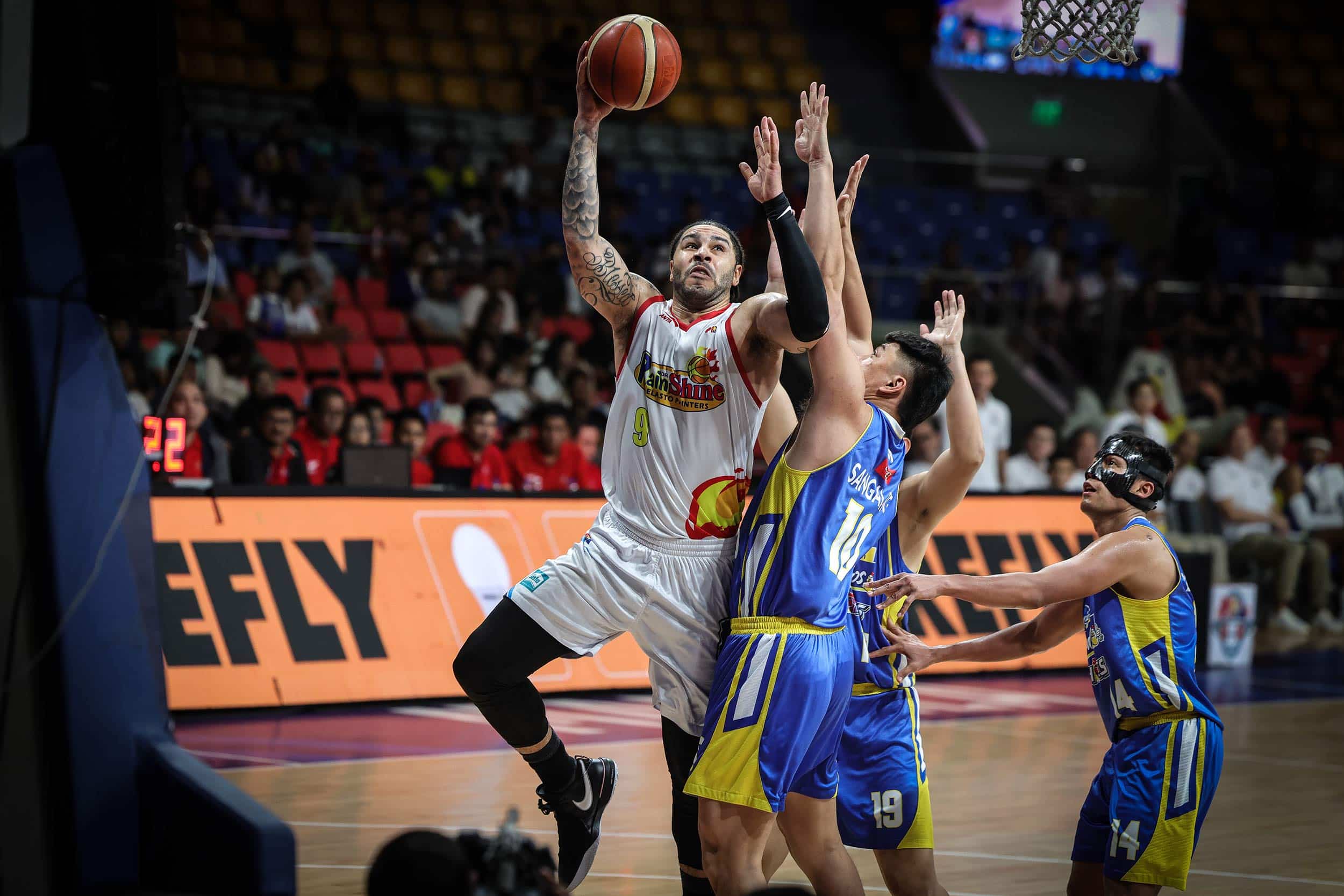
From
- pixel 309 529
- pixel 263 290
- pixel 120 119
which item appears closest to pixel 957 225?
pixel 263 290

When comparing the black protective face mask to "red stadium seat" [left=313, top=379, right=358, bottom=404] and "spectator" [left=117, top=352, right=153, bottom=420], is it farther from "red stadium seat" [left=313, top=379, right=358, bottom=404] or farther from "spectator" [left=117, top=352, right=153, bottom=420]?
"red stadium seat" [left=313, top=379, right=358, bottom=404]

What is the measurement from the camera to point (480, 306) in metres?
12.9

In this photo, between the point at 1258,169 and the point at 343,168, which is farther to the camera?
the point at 1258,169

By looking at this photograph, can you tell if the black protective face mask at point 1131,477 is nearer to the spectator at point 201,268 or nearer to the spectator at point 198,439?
the spectator at point 198,439

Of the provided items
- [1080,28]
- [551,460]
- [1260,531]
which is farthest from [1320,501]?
[1080,28]

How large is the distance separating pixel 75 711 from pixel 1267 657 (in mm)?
10672

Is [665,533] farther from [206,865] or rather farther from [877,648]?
[206,865]

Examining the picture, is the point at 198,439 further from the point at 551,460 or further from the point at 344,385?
the point at 344,385

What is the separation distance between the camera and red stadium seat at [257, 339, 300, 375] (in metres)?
11.8

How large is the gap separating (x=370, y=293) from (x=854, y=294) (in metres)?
9.04

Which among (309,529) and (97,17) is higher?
(97,17)

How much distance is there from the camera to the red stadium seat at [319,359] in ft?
39.3

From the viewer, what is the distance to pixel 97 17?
396 centimetres

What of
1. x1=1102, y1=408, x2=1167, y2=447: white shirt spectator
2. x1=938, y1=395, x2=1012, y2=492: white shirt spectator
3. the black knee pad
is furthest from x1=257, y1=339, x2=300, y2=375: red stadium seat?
the black knee pad
